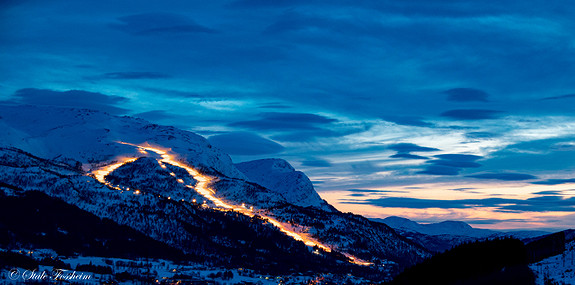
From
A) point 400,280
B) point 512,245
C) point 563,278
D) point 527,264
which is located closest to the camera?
point 563,278

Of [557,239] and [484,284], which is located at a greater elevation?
[557,239]

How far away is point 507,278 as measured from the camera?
2479 inches

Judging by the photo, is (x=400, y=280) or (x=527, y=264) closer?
(x=527, y=264)

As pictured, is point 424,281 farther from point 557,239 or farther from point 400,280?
point 557,239

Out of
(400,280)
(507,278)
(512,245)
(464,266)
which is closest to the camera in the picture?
(507,278)

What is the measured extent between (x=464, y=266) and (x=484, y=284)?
14.5 m

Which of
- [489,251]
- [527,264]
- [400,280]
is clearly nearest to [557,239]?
[527,264]

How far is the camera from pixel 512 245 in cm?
7288

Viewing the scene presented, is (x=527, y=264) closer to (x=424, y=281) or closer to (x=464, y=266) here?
(x=464, y=266)

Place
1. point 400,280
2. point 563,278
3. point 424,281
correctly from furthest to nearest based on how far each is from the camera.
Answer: point 400,280 → point 424,281 → point 563,278

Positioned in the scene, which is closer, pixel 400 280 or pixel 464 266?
pixel 464 266

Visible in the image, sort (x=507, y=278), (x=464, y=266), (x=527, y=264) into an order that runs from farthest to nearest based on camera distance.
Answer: (x=464, y=266)
(x=527, y=264)
(x=507, y=278)

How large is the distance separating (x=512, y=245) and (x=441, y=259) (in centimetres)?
1684

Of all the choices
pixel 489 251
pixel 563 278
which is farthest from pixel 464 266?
pixel 563 278
